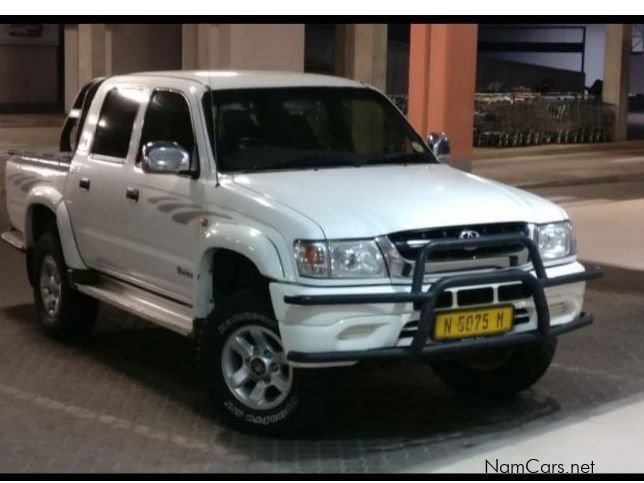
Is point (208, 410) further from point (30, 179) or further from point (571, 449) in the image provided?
point (30, 179)

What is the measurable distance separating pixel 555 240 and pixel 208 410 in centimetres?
216

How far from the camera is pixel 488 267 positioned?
245 inches

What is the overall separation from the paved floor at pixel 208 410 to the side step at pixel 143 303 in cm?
47

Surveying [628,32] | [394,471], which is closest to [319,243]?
[394,471]

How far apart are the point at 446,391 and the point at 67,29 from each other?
25.7 meters

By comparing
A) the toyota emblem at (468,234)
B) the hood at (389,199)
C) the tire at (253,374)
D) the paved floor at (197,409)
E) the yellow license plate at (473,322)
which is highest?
the hood at (389,199)

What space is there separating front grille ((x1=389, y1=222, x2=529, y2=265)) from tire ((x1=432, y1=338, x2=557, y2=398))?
82 centimetres

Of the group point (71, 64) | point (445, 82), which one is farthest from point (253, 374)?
point (71, 64)

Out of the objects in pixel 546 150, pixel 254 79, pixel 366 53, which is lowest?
pixel 546 150

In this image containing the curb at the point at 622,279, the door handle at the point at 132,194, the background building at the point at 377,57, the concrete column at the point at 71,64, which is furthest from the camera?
the concrete column at the point at 71,64

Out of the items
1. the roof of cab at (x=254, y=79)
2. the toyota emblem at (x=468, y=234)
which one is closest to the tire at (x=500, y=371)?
the toyota emblem at (x=468, y=234)

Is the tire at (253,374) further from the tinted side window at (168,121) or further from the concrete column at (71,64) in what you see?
the concrete column at (71,64)

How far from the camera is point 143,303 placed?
7281 millimetres

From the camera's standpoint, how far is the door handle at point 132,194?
729 cm
